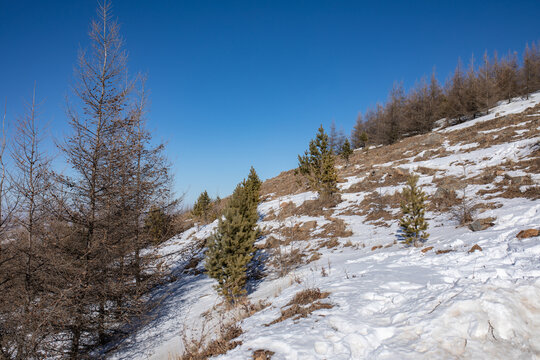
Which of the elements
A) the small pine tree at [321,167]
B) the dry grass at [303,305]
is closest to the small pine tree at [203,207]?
the small pine tree at [321,167]

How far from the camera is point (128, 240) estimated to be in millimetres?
6863

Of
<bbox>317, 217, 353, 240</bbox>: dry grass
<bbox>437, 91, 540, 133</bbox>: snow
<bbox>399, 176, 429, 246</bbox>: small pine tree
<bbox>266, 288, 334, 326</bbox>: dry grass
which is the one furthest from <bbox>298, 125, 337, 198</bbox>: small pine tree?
<bbox>437, 91, 540, 133</bbox>: snow

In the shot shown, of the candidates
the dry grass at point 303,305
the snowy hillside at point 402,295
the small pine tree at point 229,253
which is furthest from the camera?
the small pine tree at point 229,253

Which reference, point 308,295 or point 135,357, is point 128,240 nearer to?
point 135,357

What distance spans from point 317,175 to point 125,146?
17.2m

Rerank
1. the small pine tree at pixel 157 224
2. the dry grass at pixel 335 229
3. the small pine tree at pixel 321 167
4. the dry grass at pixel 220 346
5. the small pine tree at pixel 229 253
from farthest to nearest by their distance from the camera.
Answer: the small pine tree at pixel 321 167 < the dry grass at pixel 335 229 < the small pine tree at pixel 229 253 < the small pine tree at pixel 157 224 < the dry grass at pixel 220 346

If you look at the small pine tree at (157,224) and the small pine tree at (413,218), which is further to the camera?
the small pine tree at (413,218)

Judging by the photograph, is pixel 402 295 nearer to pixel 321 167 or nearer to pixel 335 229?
pixel 335 229

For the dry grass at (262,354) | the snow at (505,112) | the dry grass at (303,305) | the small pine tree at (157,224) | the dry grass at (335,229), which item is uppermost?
the snow at (505,112)

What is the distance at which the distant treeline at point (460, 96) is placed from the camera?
38188 mm

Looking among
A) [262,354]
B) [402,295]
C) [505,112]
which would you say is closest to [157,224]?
[262,354]

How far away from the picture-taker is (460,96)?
4091cm

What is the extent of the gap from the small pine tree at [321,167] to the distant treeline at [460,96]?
2490cm

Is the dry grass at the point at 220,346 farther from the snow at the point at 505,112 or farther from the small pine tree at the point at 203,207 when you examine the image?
the snow at the point at 505,112
